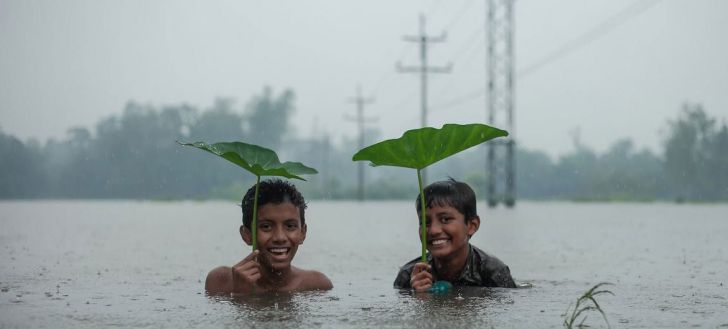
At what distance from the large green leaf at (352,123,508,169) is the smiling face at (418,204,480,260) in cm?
Result: 30

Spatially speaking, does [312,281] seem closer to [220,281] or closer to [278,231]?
[220,281]

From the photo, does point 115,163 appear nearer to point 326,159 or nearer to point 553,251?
point 326,159

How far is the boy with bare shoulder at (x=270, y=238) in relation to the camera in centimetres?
520

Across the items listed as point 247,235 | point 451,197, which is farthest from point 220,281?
point 451,197

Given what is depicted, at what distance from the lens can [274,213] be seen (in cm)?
524

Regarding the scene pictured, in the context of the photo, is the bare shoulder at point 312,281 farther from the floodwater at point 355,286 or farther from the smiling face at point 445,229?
the smiling face at point 445,229

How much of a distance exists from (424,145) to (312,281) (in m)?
1.26

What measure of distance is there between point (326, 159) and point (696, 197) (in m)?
42.0

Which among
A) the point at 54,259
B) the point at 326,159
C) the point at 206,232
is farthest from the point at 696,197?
the point at 54,259

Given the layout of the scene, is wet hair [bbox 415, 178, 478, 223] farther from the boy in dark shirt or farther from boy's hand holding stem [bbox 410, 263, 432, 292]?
boy's hand holding stem [bbox 410, 263, 432, 292]

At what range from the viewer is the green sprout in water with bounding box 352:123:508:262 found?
5.05 m

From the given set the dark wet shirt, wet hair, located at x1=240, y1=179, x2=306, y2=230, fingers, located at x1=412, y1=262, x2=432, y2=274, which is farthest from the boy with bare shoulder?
the dark wet shirt

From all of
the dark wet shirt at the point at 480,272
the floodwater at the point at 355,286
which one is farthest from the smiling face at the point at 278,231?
the dark wet shirt at the point at 480,272

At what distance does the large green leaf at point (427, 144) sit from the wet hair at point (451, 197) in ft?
0.66
